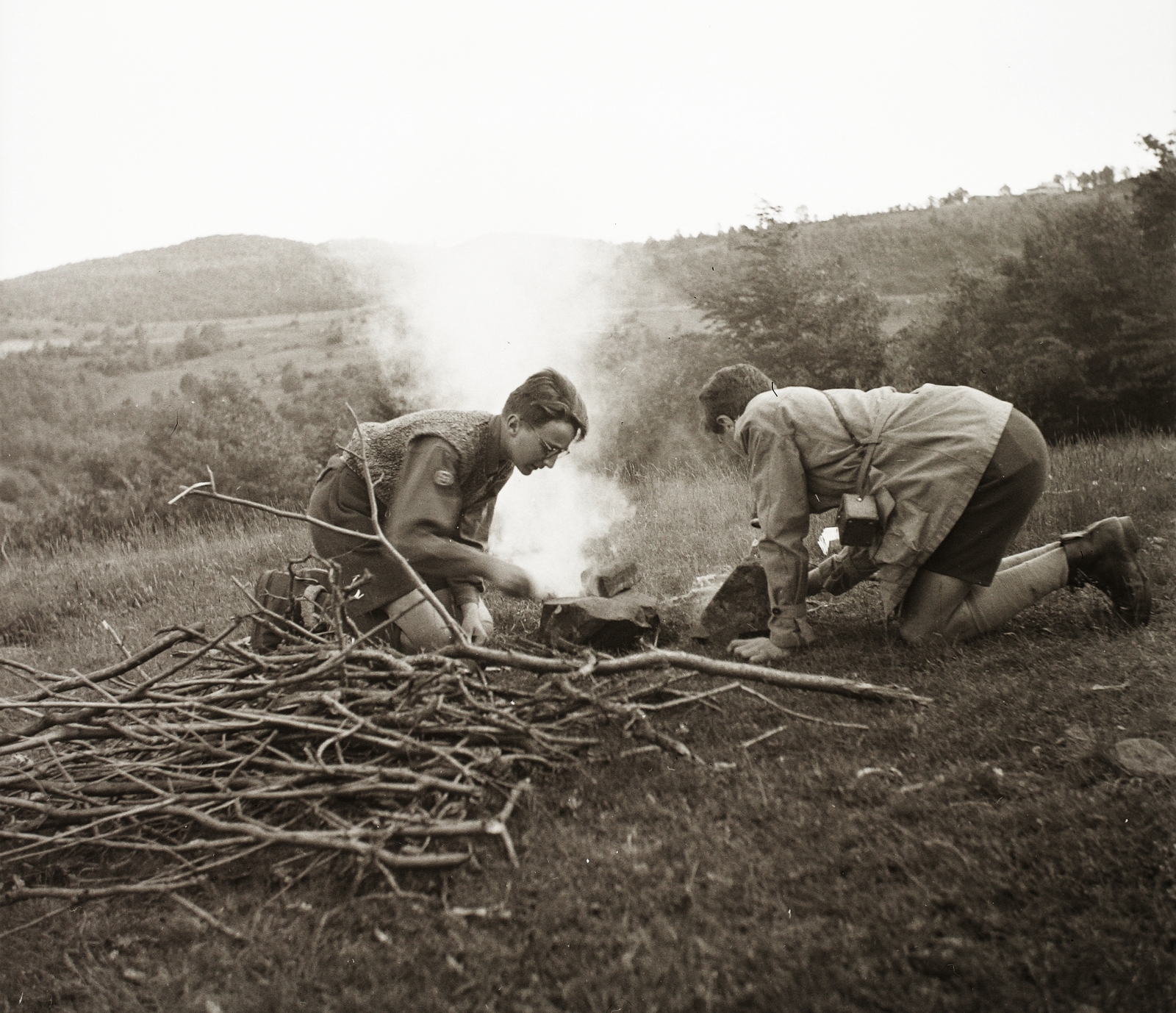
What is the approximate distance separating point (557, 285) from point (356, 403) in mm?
9189

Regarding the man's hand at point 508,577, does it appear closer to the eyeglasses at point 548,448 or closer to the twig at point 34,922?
the eyeglasses at point 548,448

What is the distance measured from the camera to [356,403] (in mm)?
19078

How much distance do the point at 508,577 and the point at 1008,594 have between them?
7.58ft

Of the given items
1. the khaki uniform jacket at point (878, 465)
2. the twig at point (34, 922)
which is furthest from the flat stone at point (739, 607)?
the twig at point (34, 922)

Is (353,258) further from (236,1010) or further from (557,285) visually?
(236,1010)

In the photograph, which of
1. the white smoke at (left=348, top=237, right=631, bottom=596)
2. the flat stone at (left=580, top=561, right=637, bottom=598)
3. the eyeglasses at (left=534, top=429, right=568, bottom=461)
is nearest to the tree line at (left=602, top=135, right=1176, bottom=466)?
the white smoke at (left=348, top=237, right=631, bottom=596)

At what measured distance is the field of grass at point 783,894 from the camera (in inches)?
72.8

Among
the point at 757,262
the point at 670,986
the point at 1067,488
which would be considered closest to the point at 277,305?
the point at 757,262

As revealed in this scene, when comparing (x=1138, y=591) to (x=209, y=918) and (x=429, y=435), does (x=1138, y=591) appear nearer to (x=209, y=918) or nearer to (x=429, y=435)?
(x=429, y=435)

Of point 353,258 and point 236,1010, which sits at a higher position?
point 353,258

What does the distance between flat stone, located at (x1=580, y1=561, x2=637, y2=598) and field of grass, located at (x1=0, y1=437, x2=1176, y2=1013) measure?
1.90 metres

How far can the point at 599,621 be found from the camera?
14.0 ft

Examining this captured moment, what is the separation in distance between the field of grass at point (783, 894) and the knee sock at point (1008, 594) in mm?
276

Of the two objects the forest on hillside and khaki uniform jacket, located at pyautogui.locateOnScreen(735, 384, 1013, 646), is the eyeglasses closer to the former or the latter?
khaki uniform jacket, located at pyautogui.locateOnScreen(735, 384, 1013, 646)
